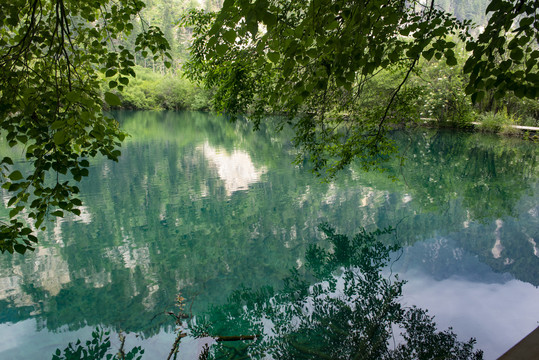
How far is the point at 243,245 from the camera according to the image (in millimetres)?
9094

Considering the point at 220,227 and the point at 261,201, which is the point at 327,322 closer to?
the point at 220,227

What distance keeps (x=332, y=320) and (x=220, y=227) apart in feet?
17.4

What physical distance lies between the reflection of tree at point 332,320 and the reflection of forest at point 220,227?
0.64m

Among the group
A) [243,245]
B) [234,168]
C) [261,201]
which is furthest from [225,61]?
[234,168]

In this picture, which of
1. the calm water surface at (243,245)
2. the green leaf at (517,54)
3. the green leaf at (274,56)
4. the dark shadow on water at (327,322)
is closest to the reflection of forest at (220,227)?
the calm water surface at (243,245)

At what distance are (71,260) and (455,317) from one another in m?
8.13

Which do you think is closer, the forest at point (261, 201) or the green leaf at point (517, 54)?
the green leaf at point (517, 54)

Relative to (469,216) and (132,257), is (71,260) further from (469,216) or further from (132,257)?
(469,216)

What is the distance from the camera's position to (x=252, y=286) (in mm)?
7066

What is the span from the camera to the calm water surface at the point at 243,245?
19.7 feet

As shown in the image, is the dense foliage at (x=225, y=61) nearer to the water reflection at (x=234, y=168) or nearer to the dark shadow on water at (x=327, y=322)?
the dark shadow on water at (x=327, y=322)

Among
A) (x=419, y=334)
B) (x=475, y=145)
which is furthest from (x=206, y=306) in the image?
(x=475, y=145)

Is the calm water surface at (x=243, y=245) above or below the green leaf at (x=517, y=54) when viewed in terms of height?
below

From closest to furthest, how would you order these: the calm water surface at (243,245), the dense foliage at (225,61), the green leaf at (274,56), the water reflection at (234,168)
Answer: the green leaf at (274,56)
the dense foliage at (225,61)
the calm water surface at (243,245)
the water reflection at (234,168)
